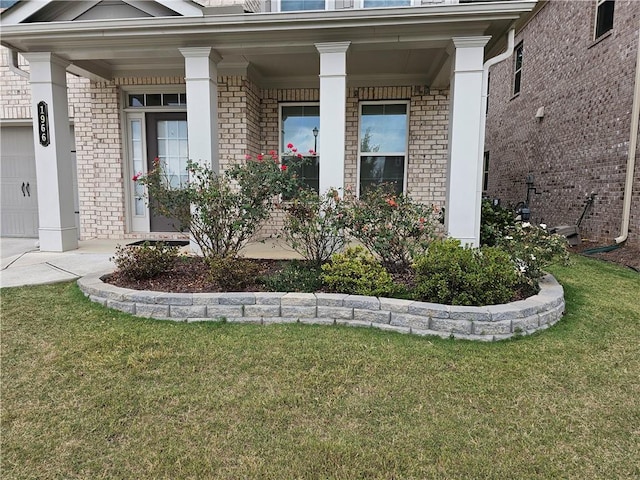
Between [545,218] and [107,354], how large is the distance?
986 centimetres

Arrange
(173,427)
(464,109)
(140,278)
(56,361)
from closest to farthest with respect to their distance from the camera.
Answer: (173,427) → (56,361) → (140,278) → (464,109)

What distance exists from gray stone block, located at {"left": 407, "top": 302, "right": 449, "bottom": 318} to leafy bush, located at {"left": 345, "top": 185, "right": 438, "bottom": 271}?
30.1 inches

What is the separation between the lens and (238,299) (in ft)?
11.7

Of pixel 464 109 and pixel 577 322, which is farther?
pixel 464 109

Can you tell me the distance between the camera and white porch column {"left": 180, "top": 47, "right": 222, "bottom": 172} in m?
5.22

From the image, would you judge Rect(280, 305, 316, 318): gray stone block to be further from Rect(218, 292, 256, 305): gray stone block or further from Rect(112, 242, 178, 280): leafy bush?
Rect(112, 242, 178, 280): leafy bush

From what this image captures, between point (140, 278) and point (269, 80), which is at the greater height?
point (269, 80)

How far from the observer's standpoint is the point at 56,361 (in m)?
2.81

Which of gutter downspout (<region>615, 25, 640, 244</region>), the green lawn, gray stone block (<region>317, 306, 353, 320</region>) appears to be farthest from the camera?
gutter downspout (<region>615, 25, 640, 244</region>)

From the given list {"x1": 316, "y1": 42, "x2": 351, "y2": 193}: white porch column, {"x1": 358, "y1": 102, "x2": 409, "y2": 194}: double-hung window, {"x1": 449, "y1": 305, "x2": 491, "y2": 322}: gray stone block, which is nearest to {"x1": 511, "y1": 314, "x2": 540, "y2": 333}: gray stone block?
{"x1": 449, "y1": 305, "x2": 491, "y2": 322}: gray stone block

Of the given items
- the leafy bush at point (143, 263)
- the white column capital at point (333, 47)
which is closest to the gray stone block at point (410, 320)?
the leafy bush at point (143, 263)

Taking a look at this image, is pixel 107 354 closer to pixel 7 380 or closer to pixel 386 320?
pixel 7 380

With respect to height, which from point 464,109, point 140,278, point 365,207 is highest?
point 464,109

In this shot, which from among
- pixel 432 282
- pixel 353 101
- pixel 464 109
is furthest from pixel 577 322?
pixel 353 101
